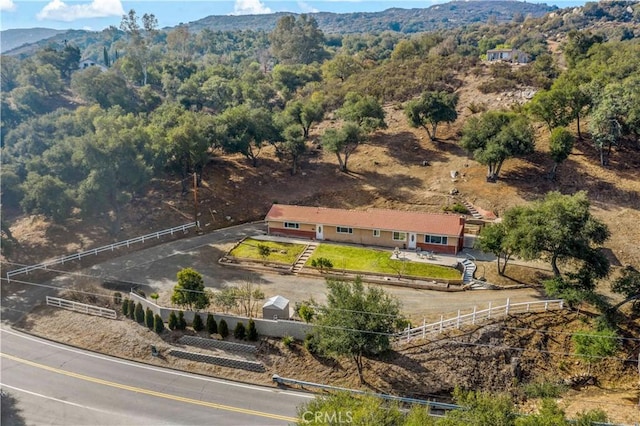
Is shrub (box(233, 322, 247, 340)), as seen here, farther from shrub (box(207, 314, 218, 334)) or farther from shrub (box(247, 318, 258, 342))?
shrub (box(207, 314, 218, 334))

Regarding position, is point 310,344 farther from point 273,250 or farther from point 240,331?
point 273,250

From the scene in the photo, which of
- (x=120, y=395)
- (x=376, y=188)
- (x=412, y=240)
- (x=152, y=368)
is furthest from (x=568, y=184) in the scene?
(x=120, y=395)

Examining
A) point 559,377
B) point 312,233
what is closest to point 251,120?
point 312,233

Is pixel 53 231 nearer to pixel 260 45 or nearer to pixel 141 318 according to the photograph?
pixel 141 318

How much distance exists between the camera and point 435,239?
3803 centimetres

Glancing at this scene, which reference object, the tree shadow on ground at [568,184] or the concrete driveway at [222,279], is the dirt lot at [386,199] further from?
the concrete driveway at [222,279]

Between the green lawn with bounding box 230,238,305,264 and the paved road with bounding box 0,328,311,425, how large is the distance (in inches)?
493

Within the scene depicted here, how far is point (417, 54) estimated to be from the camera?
86.8 metres

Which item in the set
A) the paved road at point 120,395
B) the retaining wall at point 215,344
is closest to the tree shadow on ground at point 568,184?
the retaining wall at point 215,344

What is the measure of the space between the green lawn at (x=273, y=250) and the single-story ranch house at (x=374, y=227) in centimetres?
214

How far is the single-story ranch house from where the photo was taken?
3794 centimetres

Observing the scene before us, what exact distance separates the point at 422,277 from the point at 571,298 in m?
9.84

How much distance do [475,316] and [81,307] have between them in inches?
1054

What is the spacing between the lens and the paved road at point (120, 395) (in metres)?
23.8
